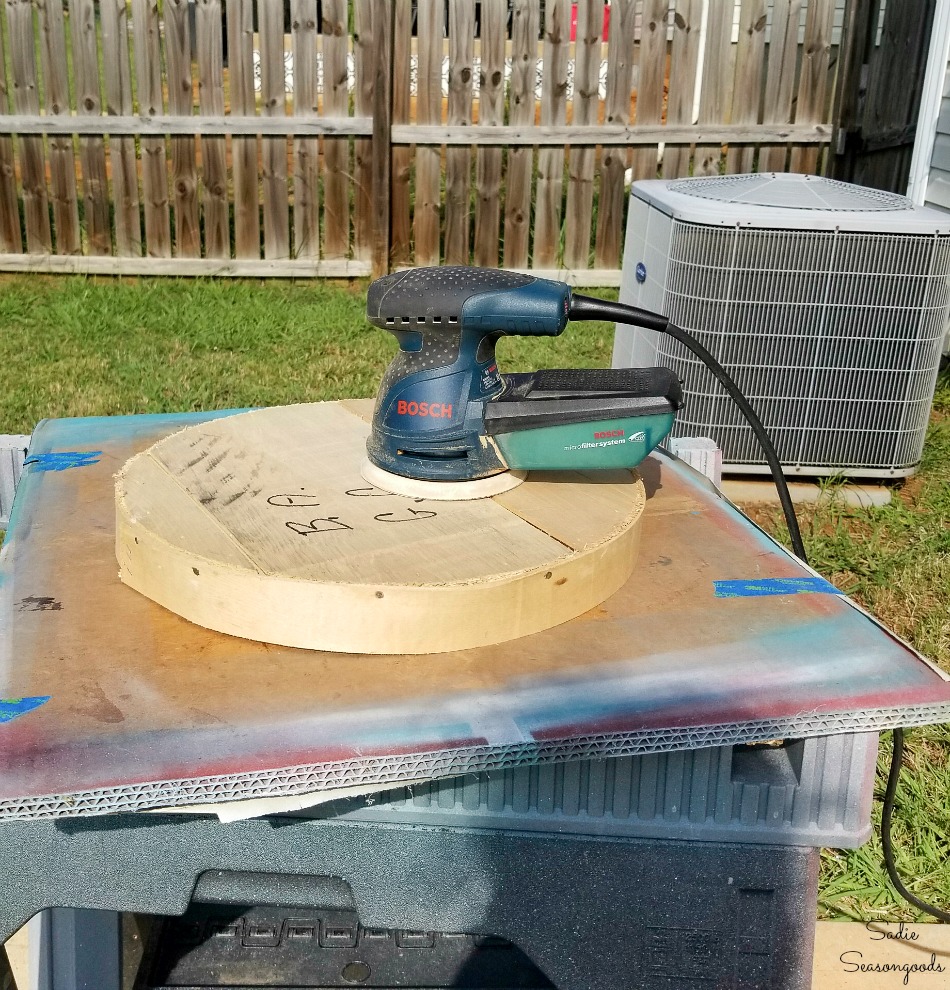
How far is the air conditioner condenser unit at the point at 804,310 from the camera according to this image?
3.47 metres

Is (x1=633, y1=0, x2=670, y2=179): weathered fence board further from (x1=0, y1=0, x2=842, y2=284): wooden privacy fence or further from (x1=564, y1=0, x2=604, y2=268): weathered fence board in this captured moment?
(x1=564, y1=0, x2=604, y2=268): weathered fence board

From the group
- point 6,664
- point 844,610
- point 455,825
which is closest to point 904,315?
point 844,610

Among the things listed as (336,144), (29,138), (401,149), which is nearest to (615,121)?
(401,149)

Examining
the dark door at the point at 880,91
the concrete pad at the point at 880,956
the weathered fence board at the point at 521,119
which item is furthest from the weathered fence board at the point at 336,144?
the concrete pad at the point at 880,956

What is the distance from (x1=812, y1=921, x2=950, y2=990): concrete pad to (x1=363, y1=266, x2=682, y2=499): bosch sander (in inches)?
41.7

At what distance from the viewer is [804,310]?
3.55 metres

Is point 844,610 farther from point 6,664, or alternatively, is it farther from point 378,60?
point 378,60

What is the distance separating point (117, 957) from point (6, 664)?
0.63m

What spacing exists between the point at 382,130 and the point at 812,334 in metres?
3.22

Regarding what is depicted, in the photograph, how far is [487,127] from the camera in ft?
19.8

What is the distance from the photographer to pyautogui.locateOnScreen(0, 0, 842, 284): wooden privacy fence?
233 inches

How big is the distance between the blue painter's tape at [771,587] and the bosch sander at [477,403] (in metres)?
0.23

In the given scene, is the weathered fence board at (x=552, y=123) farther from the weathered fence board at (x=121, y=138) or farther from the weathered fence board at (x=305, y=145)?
the weathered fence board at (x=121, y=138)

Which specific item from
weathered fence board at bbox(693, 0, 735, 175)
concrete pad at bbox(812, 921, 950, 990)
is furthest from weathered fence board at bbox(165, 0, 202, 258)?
concrete pad at bbox(812, 921, 950, 990)
